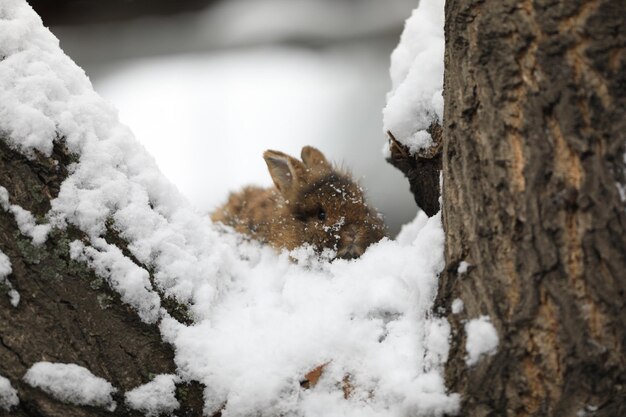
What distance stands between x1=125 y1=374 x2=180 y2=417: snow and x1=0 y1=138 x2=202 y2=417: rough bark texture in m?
0.02

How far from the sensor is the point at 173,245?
7.03ft

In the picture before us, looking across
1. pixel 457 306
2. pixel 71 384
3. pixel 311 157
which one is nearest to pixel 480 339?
pixel 457 306

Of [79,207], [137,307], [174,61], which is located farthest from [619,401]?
[174,61]

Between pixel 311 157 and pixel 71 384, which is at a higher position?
pixel 311 157

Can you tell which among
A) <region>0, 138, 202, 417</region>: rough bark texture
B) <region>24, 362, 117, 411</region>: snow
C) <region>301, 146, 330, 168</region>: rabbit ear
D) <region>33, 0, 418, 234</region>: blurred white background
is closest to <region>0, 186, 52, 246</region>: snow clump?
<region>0, 138, 202, 417</region>: rough bark texture

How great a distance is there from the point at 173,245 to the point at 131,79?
3524 millimetres

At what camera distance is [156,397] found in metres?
1.93

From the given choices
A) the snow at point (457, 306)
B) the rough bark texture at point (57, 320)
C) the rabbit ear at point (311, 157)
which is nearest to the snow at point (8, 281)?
the rough bark texture at point (57, 320)

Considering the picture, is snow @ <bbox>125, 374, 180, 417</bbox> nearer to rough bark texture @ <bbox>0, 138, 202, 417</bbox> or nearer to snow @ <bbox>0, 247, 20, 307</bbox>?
rough bark texture @ <bbox>0, 138, 202, 417</bbox>

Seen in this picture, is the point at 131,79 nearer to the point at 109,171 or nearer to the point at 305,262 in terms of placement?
the point at 305,262

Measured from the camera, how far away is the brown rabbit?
10.7ft

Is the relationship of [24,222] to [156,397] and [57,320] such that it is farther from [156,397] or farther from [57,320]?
[156,397]

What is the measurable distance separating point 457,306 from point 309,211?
5.86 ft

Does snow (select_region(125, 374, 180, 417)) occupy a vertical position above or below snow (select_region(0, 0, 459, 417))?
below
